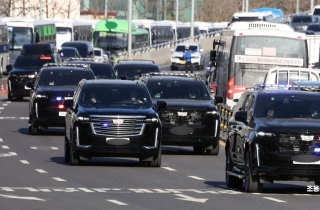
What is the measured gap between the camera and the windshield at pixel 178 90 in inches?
1046

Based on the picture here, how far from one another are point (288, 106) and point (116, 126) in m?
4.55

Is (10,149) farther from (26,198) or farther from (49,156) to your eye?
(26,198)

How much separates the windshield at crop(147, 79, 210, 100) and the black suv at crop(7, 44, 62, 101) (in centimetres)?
1704

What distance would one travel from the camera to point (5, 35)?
64.4 metres

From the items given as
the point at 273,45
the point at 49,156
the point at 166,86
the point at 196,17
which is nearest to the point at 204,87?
the point at 166,86

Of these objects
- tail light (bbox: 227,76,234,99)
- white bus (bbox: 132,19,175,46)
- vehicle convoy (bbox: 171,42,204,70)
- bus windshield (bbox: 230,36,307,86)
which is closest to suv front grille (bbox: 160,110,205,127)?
tail light (bbox: 227,76,234,99)

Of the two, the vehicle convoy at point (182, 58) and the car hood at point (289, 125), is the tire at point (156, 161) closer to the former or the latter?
the car hood at point (289, 125)

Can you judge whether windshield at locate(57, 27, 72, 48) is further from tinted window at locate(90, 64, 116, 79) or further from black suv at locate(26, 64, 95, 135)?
black suv at locate(26, 64, 95, 135)

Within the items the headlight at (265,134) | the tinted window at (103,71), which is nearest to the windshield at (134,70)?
the tinted window at (103,71)

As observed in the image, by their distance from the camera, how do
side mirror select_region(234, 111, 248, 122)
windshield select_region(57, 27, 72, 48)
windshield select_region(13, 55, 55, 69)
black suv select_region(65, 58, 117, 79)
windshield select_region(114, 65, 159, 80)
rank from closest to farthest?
side mirror select_region(234, 111, 248, 122) → black suv select_region(65, 58, 117, 79) → windshield select_region(114, 65, 159, 80) → windshield select_region(13, 55, 55, 69) → windshield select_region(57, 27, 72, 48)

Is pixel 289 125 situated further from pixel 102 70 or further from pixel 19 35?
pixel 19 35

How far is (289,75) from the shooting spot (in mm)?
33312

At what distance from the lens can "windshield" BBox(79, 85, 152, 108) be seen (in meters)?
22.5

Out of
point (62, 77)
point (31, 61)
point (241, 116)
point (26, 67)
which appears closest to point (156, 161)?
point (241, 116)
